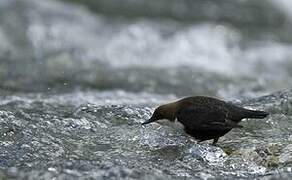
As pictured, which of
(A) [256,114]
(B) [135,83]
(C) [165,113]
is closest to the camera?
(A) [256,114]

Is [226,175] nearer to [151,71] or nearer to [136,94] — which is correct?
[136,94]

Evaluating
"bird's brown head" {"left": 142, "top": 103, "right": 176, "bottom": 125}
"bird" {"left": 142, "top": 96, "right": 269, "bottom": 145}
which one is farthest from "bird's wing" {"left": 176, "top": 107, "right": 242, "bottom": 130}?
"bird's brown head" {"left": 142, "top": 103, "right": 176, "bottom": 125}

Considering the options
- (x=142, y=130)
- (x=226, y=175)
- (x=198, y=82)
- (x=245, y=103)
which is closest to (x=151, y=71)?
(x=198, y=82)

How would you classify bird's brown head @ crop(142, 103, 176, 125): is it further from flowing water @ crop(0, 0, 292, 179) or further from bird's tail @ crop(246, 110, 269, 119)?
bird's tail @ crop(246, 110, 269, 119)

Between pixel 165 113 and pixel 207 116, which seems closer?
pixel 207 116

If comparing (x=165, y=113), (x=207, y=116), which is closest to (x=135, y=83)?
(x=165, y=113)

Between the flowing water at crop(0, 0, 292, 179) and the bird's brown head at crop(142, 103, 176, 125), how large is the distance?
128 millimetres

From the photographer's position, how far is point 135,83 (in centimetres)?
939

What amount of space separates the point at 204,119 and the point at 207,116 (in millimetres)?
38

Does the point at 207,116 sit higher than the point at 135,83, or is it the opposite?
the point at 207,116

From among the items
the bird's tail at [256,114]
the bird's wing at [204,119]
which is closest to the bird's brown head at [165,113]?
the bird's wing at [204,119]

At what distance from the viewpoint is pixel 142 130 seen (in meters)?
5.62

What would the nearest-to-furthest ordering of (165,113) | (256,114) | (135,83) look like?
(256,114) < (165,113) < (135,83)

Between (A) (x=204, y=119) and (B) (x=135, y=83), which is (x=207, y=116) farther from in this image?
(B) (x=135, y=83)
